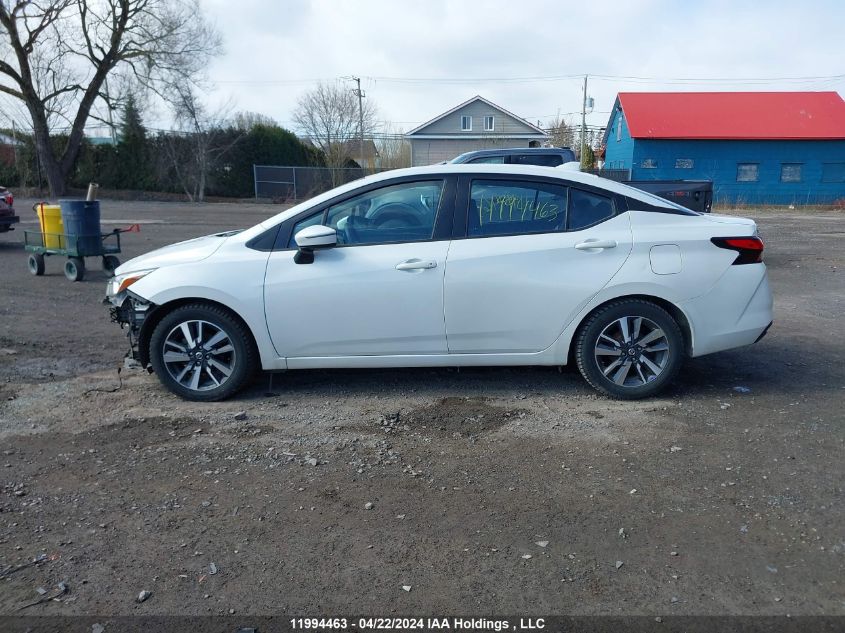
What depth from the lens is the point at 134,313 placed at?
5.56 meters

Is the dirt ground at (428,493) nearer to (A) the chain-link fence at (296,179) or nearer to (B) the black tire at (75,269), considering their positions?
(B) the black tire at (75,269)

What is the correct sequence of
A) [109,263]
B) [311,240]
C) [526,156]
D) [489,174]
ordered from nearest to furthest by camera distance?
[311,240]
[489,174]
[526,156]
[109,263]

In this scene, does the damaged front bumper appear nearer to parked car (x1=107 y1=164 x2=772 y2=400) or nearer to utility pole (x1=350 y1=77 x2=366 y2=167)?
parked car (x1=107 y1=164 x2=772 y2=400)

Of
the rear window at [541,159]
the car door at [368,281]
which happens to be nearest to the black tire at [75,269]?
the rear window at [541,159]

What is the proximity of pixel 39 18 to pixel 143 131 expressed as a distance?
741cm

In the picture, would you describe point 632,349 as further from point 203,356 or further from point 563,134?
point 563,134

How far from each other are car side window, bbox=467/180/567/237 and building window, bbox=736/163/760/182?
3803cm

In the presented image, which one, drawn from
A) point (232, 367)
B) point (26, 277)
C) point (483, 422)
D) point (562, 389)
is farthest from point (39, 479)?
point (26, 277)

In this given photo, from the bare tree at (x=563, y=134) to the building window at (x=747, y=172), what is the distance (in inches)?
837

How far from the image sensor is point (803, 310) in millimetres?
8945

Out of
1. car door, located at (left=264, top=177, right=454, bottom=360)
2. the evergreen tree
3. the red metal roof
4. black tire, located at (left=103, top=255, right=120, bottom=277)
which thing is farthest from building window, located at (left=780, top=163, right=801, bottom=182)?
car door, located at (left=264, top=177, right=454, bottom=360)

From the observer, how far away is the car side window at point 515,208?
5473mm

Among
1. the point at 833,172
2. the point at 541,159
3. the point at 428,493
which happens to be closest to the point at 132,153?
the point at 541,159

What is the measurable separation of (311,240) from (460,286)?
1111 millimetres
